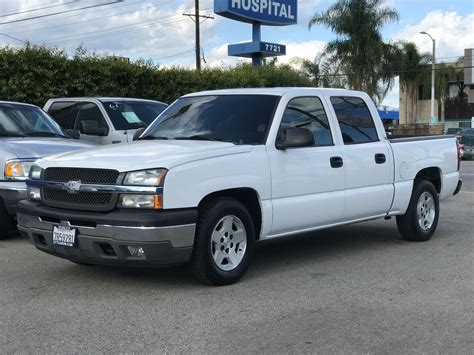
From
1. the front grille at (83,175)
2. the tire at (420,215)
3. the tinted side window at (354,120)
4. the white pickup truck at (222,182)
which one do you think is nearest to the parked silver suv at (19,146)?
the white pickup truck at (222,182)

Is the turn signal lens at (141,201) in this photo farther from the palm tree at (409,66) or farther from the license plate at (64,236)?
the palm tree at (409,66)

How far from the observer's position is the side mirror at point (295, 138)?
6141mm

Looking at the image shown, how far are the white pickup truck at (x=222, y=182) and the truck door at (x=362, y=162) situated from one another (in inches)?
0.7

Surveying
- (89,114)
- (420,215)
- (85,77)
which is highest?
(85,77)

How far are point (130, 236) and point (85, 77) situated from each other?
10791 mm

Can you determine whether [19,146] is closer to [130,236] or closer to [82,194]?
[82,194]

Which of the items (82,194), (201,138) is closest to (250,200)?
(201,138)

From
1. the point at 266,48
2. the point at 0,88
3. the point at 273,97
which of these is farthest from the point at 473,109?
the point at 273,97

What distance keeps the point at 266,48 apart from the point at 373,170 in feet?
61.8

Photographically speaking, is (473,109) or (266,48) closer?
(266,48)

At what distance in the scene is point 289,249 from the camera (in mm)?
7727

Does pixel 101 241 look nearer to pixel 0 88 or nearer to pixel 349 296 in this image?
pixel 349 296

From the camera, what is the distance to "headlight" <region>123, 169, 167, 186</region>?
5.23 meters

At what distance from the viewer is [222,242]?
5773 mm
